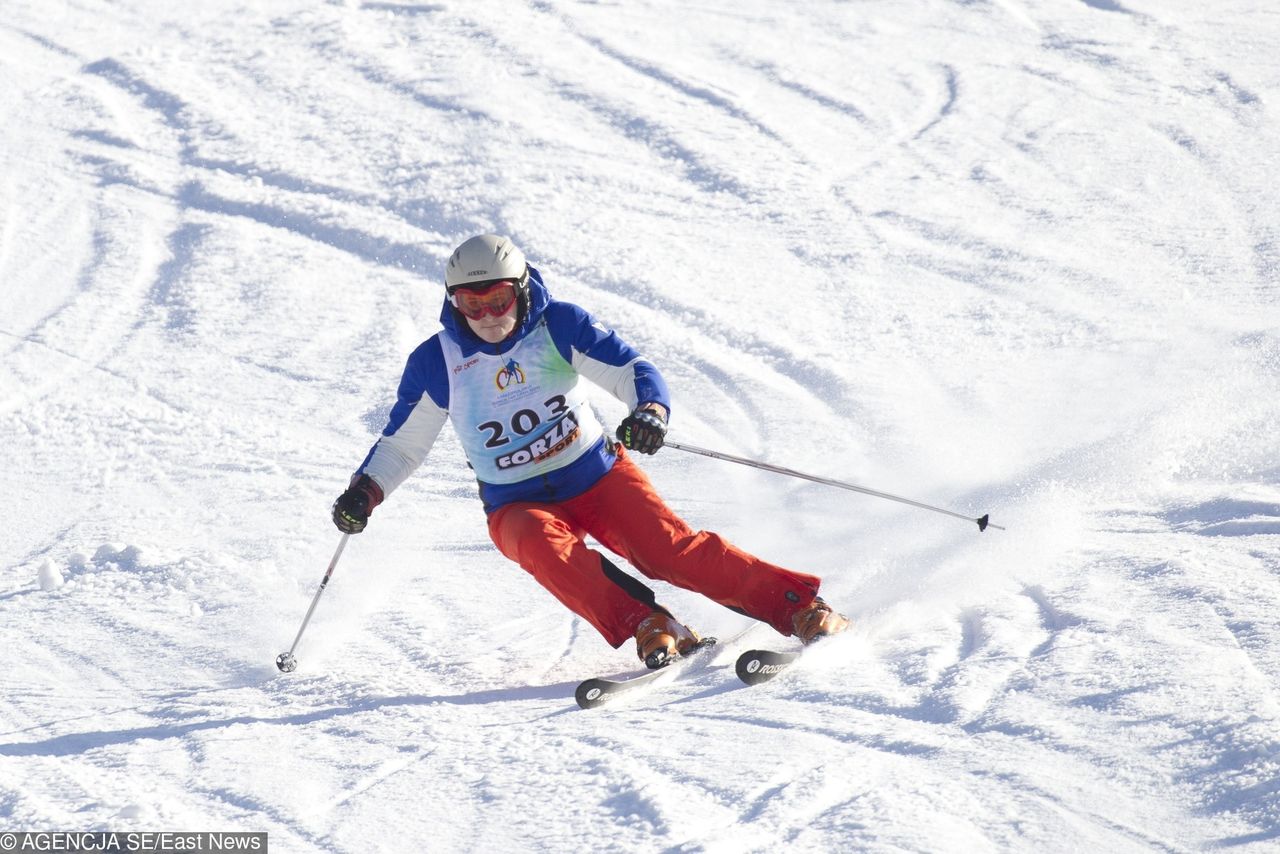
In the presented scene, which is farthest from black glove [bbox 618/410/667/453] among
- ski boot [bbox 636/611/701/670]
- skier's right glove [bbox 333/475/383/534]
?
skier's right glove [bbox 333/475/383/534]

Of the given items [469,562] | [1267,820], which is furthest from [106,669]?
[1267,820]

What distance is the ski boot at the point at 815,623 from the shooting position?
431 cm

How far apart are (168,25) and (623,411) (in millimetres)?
7161

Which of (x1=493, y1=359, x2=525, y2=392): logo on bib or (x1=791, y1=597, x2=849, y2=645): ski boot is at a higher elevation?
(x1=493, y1=359, x2=525, y2=392): logo on bib

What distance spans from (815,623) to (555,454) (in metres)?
1.11

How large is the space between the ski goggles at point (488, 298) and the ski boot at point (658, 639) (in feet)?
3.75

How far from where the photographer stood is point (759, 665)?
13.4 ft

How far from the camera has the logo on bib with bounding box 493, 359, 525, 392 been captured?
4750 millimetres

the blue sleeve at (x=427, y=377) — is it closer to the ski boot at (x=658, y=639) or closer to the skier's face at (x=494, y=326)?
the skier's face at (x=494, y=326)

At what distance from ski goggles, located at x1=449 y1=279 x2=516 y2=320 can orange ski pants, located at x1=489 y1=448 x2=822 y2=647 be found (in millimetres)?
679

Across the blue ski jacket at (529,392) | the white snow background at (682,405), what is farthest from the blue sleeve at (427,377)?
the white snow background at (682,405)

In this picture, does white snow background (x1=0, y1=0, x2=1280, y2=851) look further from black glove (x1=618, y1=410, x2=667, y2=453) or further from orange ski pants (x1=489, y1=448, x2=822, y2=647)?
black glove (x1=618, y1=410, x2=667, y2=453)

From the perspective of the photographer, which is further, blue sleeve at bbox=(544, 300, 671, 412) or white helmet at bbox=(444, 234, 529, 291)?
blue sleeve at bbox=(544, 300, 671, 412)

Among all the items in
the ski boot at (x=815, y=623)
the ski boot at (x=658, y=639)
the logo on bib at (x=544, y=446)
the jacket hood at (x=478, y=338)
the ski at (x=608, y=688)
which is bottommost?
the ski at (x=608, y=688)
